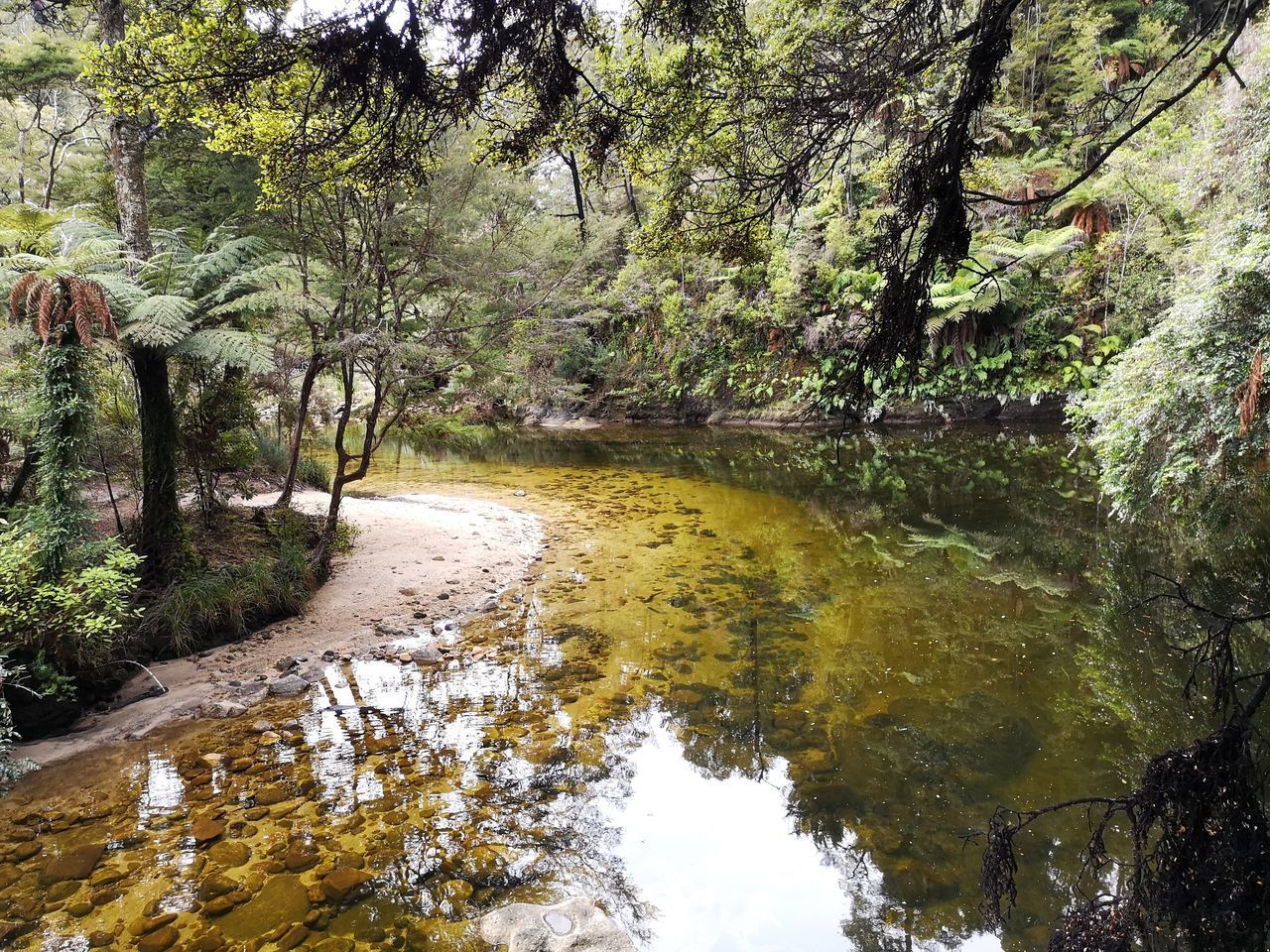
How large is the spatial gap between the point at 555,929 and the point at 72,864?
2682 millimetres

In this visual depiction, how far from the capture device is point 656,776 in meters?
4.30

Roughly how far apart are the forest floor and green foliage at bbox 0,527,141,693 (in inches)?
19.4

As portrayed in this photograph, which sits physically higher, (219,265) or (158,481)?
(219,265)

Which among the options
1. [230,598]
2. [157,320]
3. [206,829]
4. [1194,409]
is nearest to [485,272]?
[157,320]

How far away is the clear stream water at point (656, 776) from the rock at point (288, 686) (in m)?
0.24

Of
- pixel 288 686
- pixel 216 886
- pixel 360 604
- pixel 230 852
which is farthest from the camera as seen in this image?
pixel 360 604

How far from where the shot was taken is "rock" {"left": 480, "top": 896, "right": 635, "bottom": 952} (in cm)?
289

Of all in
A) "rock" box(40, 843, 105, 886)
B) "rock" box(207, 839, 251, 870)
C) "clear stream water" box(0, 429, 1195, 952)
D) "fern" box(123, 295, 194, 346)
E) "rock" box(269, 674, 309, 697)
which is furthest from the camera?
"rock" box(269, 674, 309, 697)

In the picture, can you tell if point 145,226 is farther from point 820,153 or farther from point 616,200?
point 616,200

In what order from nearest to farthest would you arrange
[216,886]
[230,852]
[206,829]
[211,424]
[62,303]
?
[216,886]
[230,852]
[206,829]
[62,303]
[211,424]

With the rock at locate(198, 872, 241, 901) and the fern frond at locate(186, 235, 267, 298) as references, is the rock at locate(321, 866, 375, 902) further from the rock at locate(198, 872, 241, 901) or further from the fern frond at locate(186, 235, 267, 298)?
the fern frond at locate(186, 235, 267, 298)

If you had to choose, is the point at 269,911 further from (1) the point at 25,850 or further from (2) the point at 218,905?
(1) the point at 25,850

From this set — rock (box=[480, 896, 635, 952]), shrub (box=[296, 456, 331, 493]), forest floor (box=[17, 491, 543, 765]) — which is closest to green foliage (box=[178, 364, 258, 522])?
forest floor (box=[17, 491, 543, 765])

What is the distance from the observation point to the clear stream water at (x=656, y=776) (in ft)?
10.5
